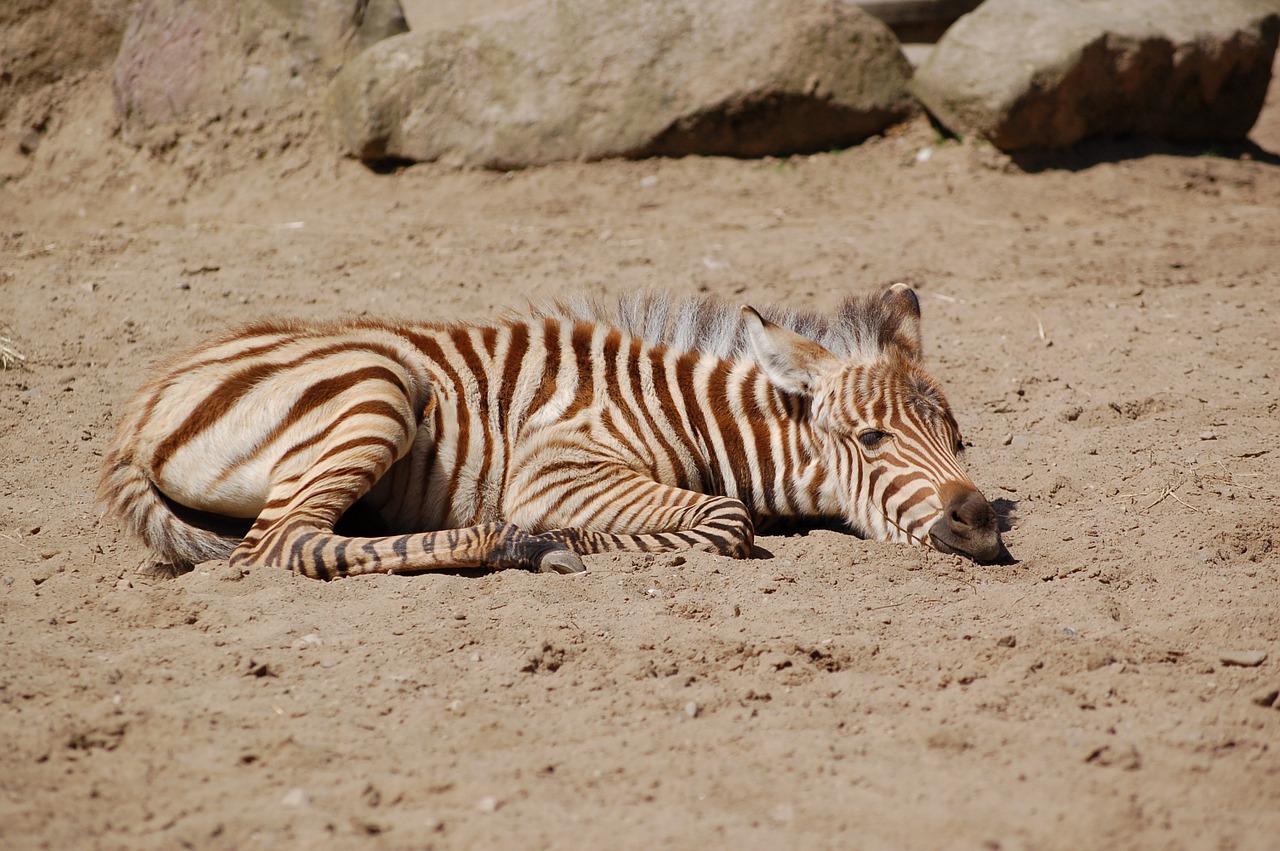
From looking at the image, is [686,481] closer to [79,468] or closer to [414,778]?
[414,778]

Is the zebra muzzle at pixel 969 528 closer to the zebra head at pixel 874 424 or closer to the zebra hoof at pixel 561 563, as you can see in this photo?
the zebra head at pixel 874 424

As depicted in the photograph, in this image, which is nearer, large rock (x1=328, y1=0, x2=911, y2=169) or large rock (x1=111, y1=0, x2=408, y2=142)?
large rock (x1=328, y1=0, x2=911, y2=169)

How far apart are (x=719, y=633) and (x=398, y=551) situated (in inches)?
60.4

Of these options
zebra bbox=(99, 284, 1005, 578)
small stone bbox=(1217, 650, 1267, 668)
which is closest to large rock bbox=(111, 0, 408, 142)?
zebra bbox=(99, 284, 1005, 578)

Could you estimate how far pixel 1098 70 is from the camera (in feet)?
33.1

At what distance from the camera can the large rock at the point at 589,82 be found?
10078mm

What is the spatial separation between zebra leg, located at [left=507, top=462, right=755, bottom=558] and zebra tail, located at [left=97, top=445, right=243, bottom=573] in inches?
56.9

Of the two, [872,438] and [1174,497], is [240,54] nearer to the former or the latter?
[872,438]

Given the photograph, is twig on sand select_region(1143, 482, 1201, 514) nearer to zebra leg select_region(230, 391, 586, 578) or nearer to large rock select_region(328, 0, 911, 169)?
zebra leg select_region(230, 391, 586, 578)

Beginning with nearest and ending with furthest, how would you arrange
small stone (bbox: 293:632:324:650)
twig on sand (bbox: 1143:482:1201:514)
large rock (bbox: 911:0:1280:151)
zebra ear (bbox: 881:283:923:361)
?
1. small stone (bbox: 293:632:324:650)
2. twig on sand (bbox: 1143:482:1201:514)
3. zebra ear (bbox: 881:283:923:361)
4. large rock (bbox: 911:0:1280:151)

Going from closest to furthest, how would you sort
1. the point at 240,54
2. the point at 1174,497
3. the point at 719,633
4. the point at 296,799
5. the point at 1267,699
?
the point at 296,799 < the point at 1267,699 < the point at 719,633 < the point at 1174,497 < the point at 240,54

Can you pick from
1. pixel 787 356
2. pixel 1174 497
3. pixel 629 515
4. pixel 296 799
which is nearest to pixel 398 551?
pixel 629 515

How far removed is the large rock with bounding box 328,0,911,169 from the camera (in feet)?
33.1

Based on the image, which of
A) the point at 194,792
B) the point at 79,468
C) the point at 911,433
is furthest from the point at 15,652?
the point at 911,433
